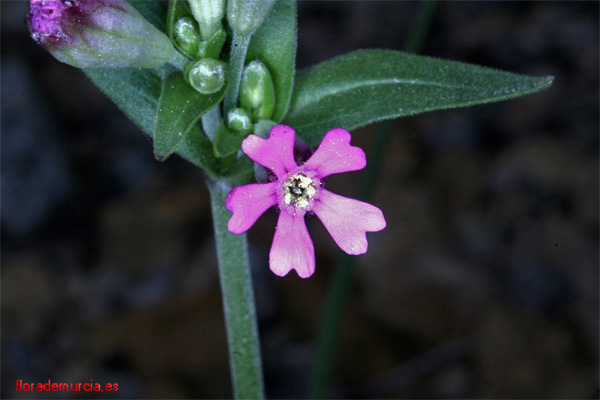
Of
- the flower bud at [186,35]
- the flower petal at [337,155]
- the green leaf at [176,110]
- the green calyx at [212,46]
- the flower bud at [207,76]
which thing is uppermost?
the flower bud at [186,35]

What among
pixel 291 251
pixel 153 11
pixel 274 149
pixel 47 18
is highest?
pixel 153 11

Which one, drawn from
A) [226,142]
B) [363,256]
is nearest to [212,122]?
[226,142]

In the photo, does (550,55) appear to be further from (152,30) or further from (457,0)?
(152,30)

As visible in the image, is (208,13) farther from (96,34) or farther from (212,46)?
(96,34)

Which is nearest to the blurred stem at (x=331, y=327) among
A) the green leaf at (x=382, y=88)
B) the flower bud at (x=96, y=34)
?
the green leaf at (x=382, y=88)

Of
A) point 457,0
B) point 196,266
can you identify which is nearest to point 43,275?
point 196,266

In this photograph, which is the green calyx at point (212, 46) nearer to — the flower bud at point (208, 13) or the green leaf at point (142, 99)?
the flower bud at point (208, 13)

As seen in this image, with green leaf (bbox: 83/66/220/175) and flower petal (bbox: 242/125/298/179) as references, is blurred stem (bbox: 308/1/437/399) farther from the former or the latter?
flower petal (bbox: 242/125/298/179)
